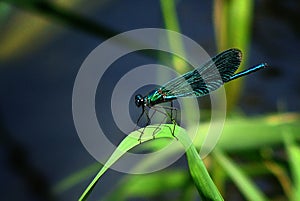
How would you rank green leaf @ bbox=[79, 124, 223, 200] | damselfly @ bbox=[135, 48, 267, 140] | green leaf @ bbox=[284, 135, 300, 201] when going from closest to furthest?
green leaf @ bbox=[79, 124, 223, 200]
damselfly @ bbox=[135, 48, 267, 140]
green leaf @ bbox=[284, 135, 300, 201]

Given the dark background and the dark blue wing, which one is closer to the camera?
the dark blue wing

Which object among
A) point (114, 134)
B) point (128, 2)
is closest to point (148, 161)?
point (114, 134)

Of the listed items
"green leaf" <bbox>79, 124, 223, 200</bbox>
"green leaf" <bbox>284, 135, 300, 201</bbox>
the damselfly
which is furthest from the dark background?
"green leaf" <bbox>79, 124, 223, 200</bbox>

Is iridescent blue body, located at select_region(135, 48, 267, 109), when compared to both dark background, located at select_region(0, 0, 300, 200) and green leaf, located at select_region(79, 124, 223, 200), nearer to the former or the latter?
green leaf, located at select_region(79, 124, 223, 200)

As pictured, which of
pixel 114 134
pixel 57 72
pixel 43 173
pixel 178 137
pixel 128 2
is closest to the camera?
pixel 178 137

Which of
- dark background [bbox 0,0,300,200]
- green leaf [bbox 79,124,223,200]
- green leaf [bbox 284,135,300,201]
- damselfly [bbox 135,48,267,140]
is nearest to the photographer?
green leaf [bbox 79,124,223,200]

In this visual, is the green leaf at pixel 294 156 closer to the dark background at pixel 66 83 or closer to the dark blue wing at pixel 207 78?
the dark blue wing at pixel 207 78

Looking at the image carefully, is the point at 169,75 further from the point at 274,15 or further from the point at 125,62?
the point at 274,15

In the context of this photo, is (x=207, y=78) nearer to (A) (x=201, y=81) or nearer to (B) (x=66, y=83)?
(A) (x=201, y=81)
